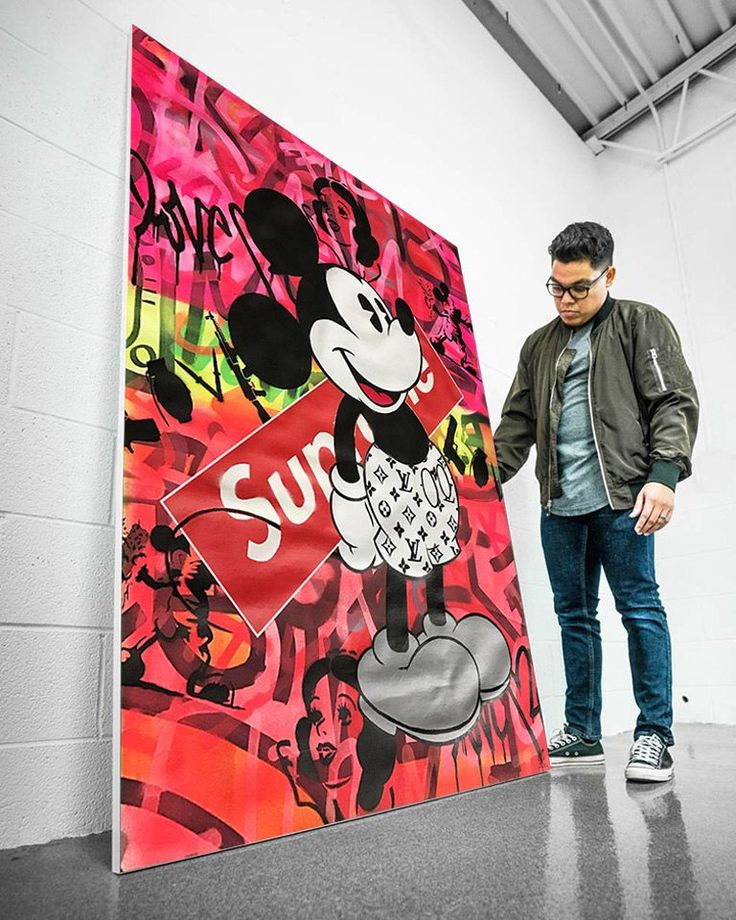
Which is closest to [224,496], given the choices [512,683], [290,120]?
[512,683]

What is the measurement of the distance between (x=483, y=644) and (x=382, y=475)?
45 cm

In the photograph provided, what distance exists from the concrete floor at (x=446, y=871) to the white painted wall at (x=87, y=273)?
19 cm

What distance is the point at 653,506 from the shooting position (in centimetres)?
152

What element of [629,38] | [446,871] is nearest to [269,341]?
[446,871]

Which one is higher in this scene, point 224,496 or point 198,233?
point 198,233

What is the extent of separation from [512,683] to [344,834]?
26.8 inches

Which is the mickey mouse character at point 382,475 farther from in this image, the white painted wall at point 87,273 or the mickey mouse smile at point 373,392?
the white painted wall at point 87,273

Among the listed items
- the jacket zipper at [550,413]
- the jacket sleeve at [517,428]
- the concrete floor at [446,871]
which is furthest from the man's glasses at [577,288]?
the concrete floor at [446,871]

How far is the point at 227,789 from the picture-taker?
1024 millimetres

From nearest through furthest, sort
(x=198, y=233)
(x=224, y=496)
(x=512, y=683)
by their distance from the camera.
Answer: (x=224, y=496), (x=198, y=233), (x=512, y=683)

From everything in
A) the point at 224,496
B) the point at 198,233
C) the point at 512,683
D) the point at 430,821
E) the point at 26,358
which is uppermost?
the point at 198,233

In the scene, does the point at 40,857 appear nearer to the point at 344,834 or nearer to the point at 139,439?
the point at 344,834

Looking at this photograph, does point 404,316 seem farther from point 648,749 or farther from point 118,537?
point 648,749

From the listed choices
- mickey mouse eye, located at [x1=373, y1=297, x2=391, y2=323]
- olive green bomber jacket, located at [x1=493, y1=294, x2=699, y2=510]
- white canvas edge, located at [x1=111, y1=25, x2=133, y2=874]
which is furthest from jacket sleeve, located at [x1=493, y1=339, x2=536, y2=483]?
white canvas edge, located at [x1=111, y1=25, x2=133, y2=874]
